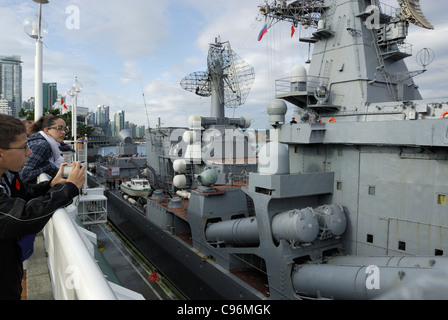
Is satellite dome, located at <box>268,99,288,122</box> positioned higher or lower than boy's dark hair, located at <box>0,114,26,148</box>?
higher

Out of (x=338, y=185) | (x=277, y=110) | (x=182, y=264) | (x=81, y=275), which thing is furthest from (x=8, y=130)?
(x=182, y=264)

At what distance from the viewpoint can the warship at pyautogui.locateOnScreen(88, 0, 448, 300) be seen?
7.51m

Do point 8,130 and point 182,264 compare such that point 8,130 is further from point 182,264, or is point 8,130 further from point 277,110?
point 182,264

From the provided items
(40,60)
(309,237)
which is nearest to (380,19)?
(309,237)

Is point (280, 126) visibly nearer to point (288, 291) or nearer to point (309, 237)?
point (309, 237)

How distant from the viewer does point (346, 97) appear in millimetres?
11000

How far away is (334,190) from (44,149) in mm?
8513

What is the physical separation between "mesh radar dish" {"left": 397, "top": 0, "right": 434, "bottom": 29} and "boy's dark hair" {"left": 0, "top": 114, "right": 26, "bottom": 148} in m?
12.4

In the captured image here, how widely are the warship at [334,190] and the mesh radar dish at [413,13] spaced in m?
0.04

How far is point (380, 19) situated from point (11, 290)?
14.1 meters

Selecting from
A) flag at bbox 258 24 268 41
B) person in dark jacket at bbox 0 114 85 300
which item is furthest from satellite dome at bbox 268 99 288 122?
person in dark jacket at bbox 0 114 85 300

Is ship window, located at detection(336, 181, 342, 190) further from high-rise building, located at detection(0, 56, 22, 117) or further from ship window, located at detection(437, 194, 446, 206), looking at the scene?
high-rise building, located at detection(0, 56, 22, 117)
